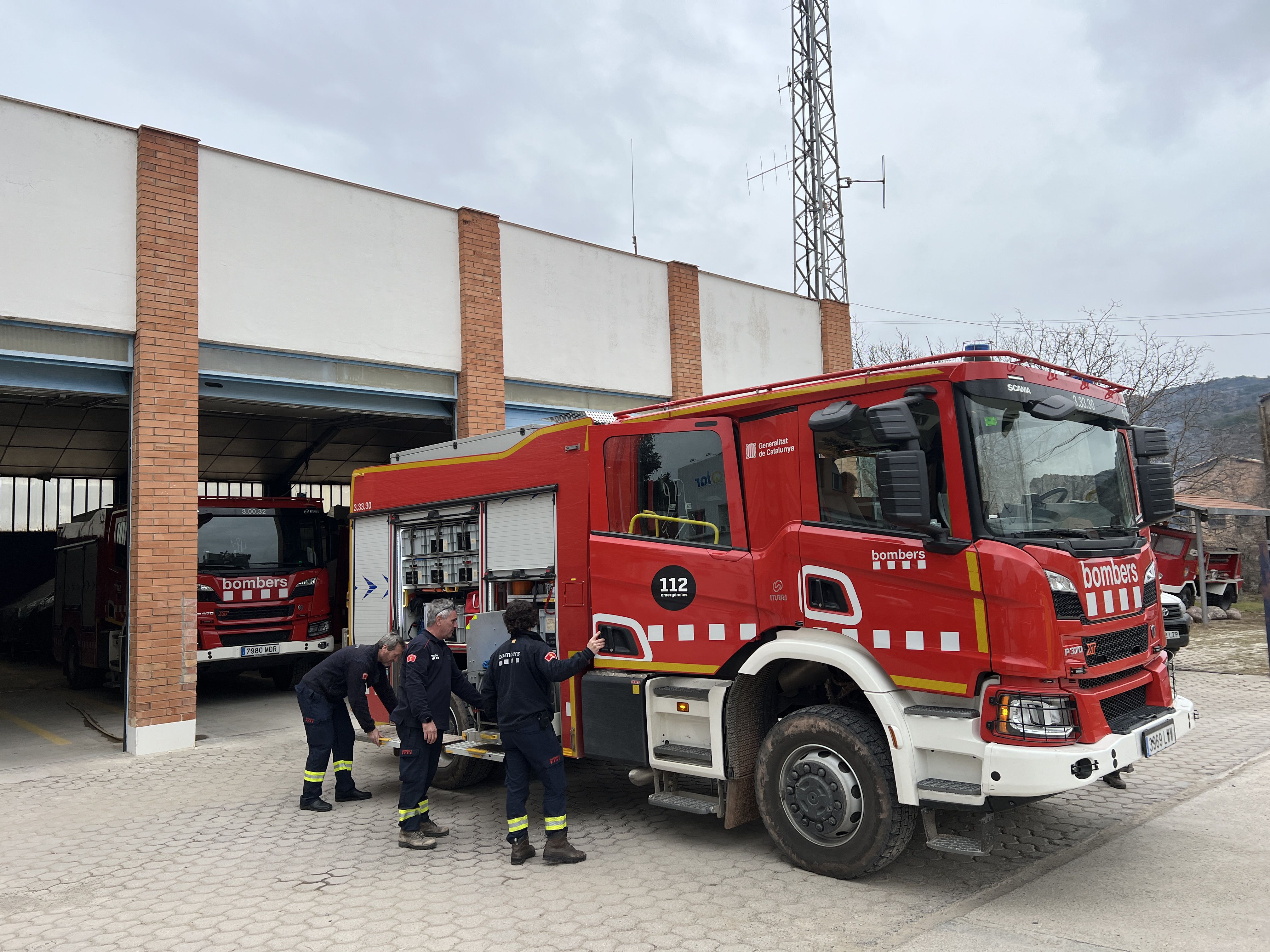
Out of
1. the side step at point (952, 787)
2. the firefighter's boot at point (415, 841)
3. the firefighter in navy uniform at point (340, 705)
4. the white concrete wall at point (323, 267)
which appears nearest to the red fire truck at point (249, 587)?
the white concrete wall at point (323, 267)

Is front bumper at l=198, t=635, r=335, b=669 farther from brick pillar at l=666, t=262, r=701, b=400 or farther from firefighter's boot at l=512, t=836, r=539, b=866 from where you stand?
firefighter's boot at l=512, t=836, r=539, b=866

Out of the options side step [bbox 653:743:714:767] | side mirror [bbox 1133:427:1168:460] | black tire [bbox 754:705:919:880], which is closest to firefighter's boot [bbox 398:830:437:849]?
side step [bbox 653:743:714:767]

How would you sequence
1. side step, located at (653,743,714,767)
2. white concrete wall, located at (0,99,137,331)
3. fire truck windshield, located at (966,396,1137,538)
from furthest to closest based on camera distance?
white concrete wall, located at (0,99,137,331), side step, located at (653,743,714,767), fire truck windshield, located at (966,396,1137,538)

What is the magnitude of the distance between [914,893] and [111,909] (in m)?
4.52

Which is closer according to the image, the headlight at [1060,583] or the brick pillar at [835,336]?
the headlight at [1060,583]

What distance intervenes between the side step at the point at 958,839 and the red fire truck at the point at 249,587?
33.4 ft

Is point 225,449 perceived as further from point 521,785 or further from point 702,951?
point 702,951

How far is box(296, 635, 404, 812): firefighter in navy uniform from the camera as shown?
7.34 m

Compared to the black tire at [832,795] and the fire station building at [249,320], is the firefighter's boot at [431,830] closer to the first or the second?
the black tire at [832,795]

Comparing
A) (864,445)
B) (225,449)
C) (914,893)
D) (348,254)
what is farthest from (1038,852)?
(225,449)

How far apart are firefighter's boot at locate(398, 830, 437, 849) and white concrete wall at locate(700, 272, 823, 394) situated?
395 inches

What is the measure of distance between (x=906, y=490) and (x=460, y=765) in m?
4.72

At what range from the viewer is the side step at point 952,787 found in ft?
15.4

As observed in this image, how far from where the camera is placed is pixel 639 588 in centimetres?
624
